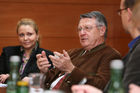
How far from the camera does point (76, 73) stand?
1.85 metres

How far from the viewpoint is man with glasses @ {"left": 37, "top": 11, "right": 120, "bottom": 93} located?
72.9 inches

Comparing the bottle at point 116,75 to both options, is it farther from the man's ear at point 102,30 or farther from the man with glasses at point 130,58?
the man's ear at point 102,30

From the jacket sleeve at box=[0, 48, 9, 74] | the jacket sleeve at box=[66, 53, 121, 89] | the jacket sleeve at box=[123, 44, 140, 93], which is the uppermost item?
the jacket sleeve at box=[123, 44, 140, 93]

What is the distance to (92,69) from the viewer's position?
2.00 metres

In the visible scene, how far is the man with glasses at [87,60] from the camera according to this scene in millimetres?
1853

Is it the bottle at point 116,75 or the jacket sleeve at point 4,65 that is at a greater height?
the bottle at point 116,75

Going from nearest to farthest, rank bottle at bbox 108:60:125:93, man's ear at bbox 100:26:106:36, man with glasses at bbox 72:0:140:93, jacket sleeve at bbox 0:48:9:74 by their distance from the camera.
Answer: bottle at bbox 108:60:125:93 → man with glasses at bbox 72:0:140:93 → man's ear at bbox 100:26:106:36 → jacket sleeve at bbox 0:48:9:74

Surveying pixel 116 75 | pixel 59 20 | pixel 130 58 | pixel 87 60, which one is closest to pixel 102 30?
pixel 87 60

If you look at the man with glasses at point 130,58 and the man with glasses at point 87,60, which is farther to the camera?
the man with glasses at point 87,60

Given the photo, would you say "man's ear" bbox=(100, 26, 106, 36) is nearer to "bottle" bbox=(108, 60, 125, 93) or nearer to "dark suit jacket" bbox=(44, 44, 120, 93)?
"dark suit jacket" bbox=(44, 44, 120, 93)

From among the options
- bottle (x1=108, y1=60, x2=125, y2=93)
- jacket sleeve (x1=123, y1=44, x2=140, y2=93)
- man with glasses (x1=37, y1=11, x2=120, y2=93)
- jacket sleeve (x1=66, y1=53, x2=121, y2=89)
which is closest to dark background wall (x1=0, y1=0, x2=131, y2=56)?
man with glasses (x1=37, y1=11, x2=120, y2=93)

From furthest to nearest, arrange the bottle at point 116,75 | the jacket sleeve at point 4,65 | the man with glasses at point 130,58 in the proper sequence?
the jacket sleeve at point 4,65
the man with glasses at point 130,58
the bottle at point 116,75

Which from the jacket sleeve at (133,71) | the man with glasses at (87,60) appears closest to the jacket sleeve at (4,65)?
the man with glasses at (87,60)

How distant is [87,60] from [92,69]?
12 centimetres
